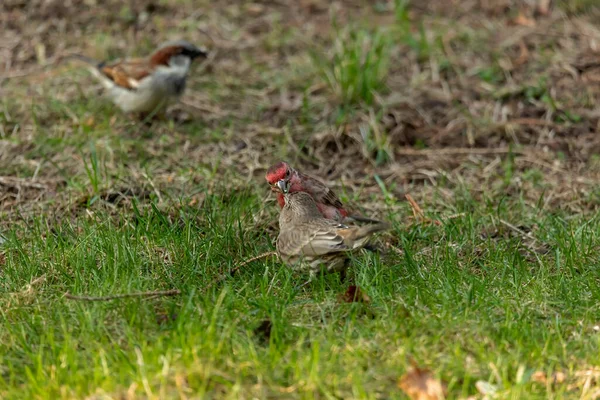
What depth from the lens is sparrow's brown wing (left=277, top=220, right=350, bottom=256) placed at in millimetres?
5238

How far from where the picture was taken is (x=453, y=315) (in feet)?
15.7

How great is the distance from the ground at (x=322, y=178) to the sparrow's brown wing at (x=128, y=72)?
0.89 feet

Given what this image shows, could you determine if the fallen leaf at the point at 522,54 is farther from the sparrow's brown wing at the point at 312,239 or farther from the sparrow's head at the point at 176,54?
the sparrow's brown wing at the point at 312,239

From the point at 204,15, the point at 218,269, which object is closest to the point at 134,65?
the point at 204,15

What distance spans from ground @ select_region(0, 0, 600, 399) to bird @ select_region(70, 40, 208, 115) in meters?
0.20

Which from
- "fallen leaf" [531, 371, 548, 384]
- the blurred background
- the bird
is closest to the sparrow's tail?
the bird

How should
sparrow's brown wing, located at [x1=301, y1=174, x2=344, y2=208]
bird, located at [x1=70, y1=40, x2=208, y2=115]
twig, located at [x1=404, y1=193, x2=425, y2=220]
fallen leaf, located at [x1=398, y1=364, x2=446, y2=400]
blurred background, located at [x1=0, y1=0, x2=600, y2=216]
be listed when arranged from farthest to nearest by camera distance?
1. bird, located at [x1=70, y1=40, x2=208, y2=115]
2. blurred background, located at [x1=0, y1=0, x2=600, y2=216]
3. twig, located at [x1=404, y1=193, x2=425, y2=220]
4. sparrow's brown wing, located at [x1=301, y1=174, x2=344, y2=208]
5. fallen leaf, located at [x1=398, y1=364, x2=446, y2=400]

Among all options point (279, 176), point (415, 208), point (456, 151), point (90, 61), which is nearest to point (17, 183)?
point (90, 61)

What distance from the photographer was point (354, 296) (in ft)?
16.5

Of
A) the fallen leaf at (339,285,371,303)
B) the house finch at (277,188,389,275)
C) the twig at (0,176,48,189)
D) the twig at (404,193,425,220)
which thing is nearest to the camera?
the fallen leaf at (339,285,371,303)

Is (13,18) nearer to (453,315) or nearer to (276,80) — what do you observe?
(276,80)

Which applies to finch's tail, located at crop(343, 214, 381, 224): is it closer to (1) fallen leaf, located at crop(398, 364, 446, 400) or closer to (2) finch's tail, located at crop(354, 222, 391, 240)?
(2) finch's tail, located at crop(354, 222, 391, 240)

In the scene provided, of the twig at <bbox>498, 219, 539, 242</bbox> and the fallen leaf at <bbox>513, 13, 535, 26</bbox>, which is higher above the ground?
the fallen leaf at <bbox>513, 13, 535, 26</bbox>

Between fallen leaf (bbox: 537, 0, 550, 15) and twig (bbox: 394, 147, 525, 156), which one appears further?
fallen leaf (bbox: 537, 0, 550, 15)
